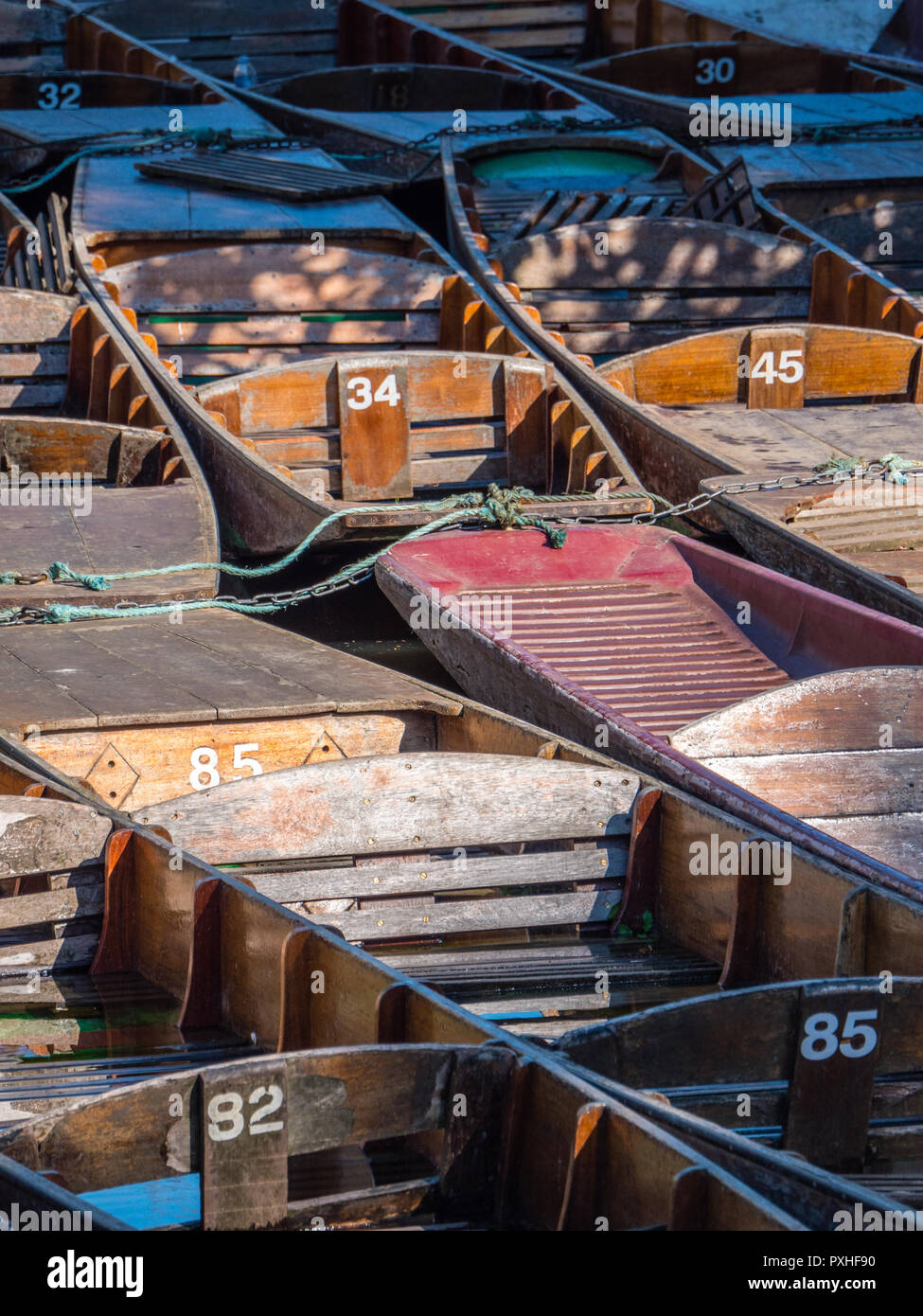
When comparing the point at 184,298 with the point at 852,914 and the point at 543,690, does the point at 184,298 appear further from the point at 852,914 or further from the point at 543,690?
the point at 852,914

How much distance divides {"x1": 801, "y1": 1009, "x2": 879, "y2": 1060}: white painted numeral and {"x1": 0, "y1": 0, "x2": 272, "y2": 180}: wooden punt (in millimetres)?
9964

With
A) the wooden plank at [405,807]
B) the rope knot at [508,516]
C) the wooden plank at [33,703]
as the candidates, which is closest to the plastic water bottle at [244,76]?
the rope knot at [508,516]

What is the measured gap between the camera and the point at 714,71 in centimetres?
1483

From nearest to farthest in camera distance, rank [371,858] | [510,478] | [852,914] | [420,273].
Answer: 1. [852,914]
2. [371,858]
3. [510,478]
4. [420,273]

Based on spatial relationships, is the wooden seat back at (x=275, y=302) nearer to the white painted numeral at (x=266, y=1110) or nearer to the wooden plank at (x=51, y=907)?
the wooden plank at (x=51, y=907)

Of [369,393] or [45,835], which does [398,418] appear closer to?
[369,393]

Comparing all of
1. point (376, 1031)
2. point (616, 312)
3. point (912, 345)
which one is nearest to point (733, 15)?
A: point (616, 312)

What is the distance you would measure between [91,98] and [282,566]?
7941mm

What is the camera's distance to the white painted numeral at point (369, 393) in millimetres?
8672

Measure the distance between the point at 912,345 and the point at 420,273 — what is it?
2.74 meters

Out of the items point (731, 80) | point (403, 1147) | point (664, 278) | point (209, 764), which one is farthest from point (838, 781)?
point (731, 80)

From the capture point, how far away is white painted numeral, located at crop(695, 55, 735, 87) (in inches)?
580

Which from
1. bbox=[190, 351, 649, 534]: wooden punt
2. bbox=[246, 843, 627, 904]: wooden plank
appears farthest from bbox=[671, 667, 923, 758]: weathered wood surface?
bbox=[190, 351, 649, 534]: wooden punt
